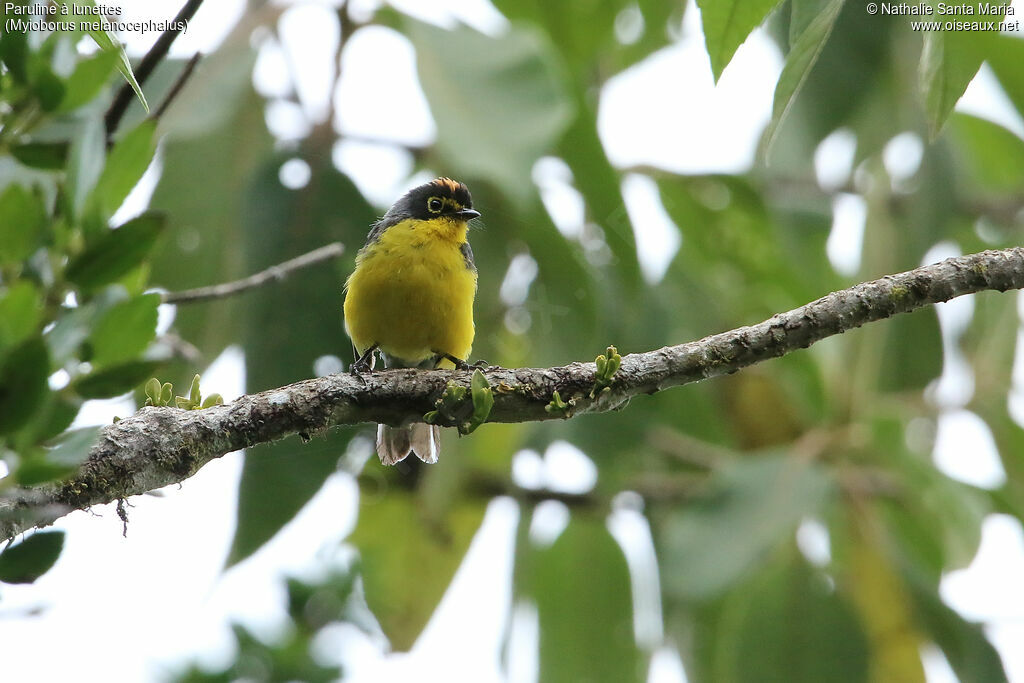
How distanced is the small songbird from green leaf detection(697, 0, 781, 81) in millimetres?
2586

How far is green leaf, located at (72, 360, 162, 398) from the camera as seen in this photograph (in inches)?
57.7

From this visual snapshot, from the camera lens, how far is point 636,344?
556cm

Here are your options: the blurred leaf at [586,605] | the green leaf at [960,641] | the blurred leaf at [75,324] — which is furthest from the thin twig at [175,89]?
the green leaf at [960,641]

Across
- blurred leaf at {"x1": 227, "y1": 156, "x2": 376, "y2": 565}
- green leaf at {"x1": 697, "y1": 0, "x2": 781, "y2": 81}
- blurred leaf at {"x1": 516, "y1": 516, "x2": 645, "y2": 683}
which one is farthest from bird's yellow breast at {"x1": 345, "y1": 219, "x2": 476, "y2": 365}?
green leaf at {"x1": 697, "y1": 0, "x2": 781, "y2": 81}

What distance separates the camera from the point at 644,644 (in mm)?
6676

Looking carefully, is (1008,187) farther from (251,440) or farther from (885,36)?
(251,440)

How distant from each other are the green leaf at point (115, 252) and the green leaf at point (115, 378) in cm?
14

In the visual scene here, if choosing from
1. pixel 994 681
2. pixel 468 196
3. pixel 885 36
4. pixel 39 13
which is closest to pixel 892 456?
pixel 994 681

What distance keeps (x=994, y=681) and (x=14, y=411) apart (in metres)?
5.71

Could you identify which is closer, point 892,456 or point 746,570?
point 746,570

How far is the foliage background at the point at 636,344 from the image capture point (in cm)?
476

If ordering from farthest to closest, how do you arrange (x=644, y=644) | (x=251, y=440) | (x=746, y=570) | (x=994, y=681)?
(x=644, y=644) < (x=994, y=681) < (x=746, y=570) < (x=251, y=440)

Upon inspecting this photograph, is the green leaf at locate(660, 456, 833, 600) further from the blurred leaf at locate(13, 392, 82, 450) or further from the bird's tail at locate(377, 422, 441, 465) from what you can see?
the blurred leaf at locate(13, 392, 82, 450)

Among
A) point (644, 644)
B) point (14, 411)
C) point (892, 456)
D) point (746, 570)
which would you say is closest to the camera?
point (14, 411)
